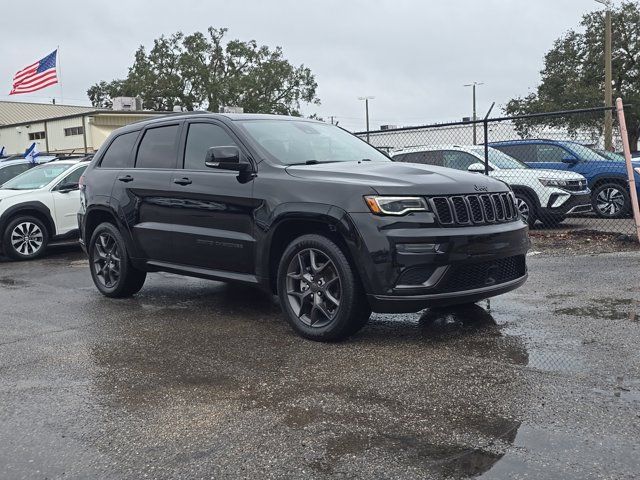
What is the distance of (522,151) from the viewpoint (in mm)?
13430

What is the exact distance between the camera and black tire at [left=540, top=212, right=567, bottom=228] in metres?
12.3

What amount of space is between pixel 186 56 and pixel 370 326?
54.3 metres

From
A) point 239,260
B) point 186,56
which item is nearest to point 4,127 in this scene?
point 186,56

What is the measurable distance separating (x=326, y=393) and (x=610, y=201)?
1059 centimetres

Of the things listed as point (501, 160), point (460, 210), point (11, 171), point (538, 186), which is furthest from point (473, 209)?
point (11, 171)

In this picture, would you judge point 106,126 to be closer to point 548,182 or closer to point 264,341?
point 548,182

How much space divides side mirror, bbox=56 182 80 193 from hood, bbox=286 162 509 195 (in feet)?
23.6

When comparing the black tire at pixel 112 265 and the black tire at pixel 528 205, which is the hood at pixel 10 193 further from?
the black tire at pixel 528 205

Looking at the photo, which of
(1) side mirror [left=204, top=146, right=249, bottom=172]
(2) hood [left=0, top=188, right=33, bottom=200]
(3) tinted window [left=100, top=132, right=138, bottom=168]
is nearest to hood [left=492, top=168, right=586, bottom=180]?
(3) tinted window [left=100, top=132, right=138, bottom=168]

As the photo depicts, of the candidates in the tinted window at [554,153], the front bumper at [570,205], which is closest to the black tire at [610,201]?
the tinted window at [554,153]

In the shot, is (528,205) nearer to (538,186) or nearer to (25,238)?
(538,186)

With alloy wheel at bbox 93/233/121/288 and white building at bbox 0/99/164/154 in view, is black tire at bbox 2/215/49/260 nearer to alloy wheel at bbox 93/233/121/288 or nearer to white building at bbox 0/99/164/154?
alloy wheel at bbox 93/233/121/288

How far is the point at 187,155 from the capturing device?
6.52 meters

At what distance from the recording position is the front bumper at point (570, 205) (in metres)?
12.0
